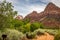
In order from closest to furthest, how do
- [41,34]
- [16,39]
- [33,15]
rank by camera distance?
[16,39] < [41,34] < [33,15]

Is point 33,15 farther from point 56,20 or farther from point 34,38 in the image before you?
point 34,38

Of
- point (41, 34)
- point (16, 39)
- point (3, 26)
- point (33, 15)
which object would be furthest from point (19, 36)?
point (33, 15)

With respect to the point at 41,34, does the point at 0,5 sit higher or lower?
higher

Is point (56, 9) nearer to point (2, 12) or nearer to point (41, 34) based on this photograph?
point (41, 34)

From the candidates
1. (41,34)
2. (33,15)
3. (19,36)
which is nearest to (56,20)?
(33,15)

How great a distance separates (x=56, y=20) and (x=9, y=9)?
8327cm

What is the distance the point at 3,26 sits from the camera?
23.4 metres

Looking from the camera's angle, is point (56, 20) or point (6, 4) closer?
point (6, 4)

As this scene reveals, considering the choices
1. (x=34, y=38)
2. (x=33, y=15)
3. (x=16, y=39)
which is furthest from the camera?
(x=33, y=15)

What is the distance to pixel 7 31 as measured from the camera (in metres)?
24.6

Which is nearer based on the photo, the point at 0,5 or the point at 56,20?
the point at 0,5

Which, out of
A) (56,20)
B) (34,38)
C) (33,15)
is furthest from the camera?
(33,15)

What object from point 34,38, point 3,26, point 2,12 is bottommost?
point 34,38

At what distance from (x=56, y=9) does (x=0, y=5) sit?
126m
